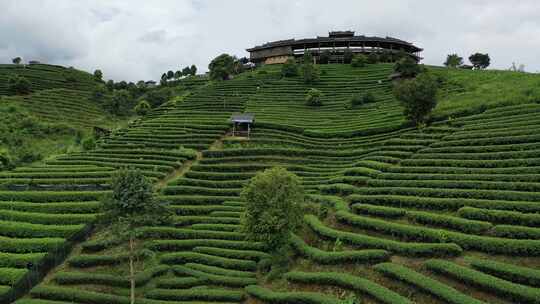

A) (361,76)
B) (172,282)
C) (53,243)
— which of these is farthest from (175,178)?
(361,76)

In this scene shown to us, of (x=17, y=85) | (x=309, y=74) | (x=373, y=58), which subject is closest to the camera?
(x=309, y=74)

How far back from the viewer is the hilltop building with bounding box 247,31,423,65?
87062mm

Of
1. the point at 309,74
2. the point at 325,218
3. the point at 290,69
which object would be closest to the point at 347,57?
the point at 290,69

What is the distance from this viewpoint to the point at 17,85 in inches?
2950

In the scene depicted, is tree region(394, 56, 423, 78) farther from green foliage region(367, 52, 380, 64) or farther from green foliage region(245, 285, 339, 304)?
green foliage region(245, 285, 339, 304)

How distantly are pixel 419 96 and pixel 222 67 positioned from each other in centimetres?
5000

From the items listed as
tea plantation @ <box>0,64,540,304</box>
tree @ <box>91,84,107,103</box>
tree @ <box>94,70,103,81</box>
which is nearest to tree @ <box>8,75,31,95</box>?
tree @ <box>91,84,107,103</box>

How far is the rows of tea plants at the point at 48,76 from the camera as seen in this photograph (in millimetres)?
83419

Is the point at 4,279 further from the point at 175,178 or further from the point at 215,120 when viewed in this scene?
the point at 215,120

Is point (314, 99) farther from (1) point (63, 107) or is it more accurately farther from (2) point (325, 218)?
(1) point (63, 107)

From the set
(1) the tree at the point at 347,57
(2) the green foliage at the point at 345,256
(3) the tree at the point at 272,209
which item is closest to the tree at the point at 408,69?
(1) the tree at the point at 347,57

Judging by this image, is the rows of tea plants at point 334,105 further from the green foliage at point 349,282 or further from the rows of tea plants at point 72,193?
the green foliage at point 349,282

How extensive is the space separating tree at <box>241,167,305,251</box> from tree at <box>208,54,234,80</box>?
6014 centimetres

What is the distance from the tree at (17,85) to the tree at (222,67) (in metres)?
35.2
